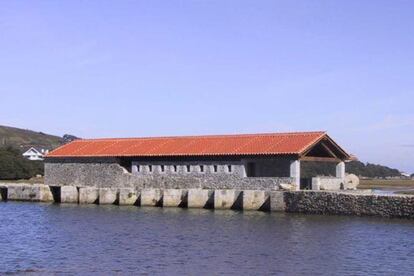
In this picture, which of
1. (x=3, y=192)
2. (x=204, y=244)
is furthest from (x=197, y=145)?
(x=204, y=244)

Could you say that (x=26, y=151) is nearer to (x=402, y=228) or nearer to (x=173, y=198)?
(x=173, y=198)

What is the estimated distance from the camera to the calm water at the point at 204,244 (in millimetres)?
22359

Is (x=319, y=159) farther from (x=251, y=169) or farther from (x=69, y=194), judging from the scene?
(x=69, y=194)

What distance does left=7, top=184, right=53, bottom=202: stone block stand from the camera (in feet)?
174

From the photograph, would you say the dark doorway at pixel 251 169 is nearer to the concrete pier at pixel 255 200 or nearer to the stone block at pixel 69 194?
the concrete pier at pixel 255 200

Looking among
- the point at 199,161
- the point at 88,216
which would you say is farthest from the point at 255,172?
the point at 88,216

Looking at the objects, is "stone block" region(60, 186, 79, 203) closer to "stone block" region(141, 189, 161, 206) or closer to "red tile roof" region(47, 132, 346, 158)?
"red tile roof" region(47, 132, 346, 158)

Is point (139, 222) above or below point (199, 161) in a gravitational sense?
below

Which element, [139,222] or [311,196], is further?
[311,196]

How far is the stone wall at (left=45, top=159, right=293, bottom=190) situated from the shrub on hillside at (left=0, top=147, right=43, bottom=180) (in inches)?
910

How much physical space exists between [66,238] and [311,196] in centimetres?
1599

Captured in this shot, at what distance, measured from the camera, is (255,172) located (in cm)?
4784

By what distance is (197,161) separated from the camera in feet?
158

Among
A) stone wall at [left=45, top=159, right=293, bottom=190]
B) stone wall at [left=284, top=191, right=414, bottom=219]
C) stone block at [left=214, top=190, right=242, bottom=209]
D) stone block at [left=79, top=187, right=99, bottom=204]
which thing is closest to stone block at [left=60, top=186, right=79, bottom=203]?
stone block at [left=79, top=187, right=99, bottom=204]
